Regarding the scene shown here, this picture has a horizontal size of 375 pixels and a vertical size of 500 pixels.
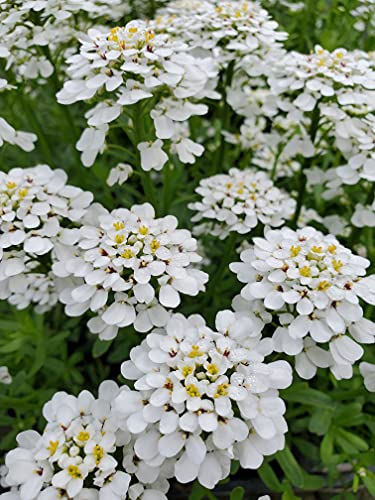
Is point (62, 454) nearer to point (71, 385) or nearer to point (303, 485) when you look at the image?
point (303, 485)

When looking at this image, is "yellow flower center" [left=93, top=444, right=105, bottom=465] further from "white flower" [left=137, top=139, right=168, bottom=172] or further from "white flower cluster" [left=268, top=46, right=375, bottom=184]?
"white flower cluster" [left=268, top=46, right=375, bottom=184]

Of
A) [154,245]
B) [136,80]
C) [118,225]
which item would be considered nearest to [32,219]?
[118,225]

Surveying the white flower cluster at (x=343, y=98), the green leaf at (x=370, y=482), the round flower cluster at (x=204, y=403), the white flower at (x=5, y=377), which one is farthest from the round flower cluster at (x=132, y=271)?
the green leaf at (x=370, y=482)

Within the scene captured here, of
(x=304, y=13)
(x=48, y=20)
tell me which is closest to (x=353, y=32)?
(x=304, y=13)

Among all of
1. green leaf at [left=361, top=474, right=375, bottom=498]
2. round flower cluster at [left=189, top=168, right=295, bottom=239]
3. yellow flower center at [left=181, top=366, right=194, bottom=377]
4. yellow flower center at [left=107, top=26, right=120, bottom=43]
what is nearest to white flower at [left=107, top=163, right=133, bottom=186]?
round flower cluster at [left=189, top=168, right=295, bottom=239]

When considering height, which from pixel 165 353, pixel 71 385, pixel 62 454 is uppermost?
pixel 165 353

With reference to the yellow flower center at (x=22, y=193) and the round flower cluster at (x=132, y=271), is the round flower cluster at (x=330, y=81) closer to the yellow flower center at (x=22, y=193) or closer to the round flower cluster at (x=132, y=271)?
the round flower cluster at (x=132, y=271)
